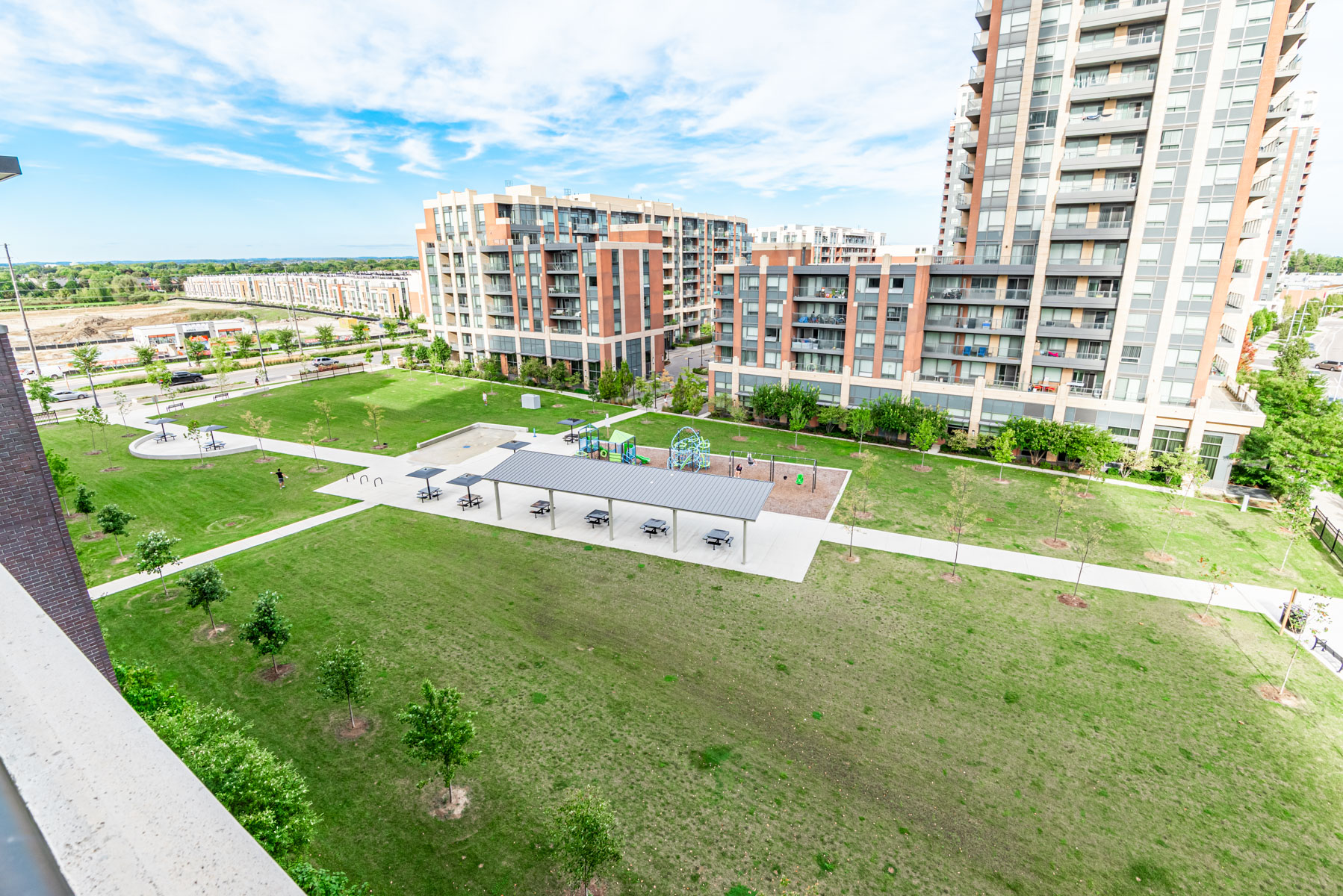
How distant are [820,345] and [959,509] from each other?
86.4 ft

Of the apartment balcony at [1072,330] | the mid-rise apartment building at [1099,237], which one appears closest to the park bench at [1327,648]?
the mid-rise apartment building at [1099,237]

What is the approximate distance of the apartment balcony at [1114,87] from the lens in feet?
140

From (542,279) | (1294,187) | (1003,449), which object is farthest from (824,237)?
(1003,449)

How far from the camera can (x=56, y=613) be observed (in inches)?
574

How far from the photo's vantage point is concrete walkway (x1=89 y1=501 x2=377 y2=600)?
29.6 meters

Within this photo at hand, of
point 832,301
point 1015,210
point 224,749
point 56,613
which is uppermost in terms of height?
point 1015,210

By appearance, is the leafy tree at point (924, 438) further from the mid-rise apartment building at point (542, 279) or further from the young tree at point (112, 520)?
the young tree at point (112, 520)

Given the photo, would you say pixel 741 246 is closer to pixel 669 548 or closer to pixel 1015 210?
pixel 1015 210

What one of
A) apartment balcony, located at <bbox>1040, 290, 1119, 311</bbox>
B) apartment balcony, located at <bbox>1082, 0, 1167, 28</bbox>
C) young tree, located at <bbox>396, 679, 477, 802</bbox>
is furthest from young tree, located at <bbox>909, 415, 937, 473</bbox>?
young tree, located at <bbox>396, 679, 477, 802</bbox>

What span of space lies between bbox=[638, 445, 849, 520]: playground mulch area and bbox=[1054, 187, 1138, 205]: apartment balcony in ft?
87.9

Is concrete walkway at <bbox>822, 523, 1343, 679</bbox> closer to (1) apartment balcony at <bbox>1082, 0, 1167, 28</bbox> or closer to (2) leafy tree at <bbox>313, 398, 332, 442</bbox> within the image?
(1) apartment balcony at <bbox>1082, 0, 1167, 28</bbox>

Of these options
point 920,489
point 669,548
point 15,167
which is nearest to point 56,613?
point 15,167

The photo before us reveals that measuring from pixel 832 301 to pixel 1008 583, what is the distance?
31.8 metres

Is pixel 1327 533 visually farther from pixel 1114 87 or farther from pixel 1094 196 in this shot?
pixel 1114 87
